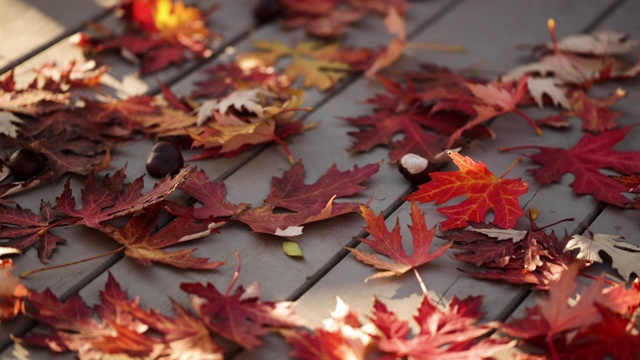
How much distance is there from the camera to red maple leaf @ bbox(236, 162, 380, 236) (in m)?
1.36

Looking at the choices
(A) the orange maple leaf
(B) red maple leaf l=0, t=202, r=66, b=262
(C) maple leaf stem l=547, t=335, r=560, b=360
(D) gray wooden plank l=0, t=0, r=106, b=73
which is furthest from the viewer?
(A) the orange maple leaf

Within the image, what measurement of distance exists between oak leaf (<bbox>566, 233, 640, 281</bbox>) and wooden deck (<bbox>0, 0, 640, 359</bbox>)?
0.03 meters

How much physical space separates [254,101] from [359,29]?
61 centimetres

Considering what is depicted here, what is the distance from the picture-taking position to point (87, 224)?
133 centimetres

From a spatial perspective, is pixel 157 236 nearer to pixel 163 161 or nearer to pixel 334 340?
pixel 163 161

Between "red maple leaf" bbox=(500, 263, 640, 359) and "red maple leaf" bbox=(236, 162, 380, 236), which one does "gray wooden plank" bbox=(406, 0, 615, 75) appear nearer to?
"red maple leaf" bbox=(236, 162, 380, 236)

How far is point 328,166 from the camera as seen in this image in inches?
61.3

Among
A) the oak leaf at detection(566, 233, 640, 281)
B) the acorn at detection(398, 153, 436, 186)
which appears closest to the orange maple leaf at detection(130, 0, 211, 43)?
the acorn at detection(398, 153, 436, 186)

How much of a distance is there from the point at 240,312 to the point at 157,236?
0.87ft

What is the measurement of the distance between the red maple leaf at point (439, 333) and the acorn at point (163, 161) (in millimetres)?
561

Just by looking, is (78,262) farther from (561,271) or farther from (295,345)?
(561,271)

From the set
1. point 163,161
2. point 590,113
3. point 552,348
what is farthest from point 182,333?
point 590,113

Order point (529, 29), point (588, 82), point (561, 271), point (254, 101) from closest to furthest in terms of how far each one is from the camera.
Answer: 1. point (561, 271)
2. point (254, 101)
3. point (588, 82)
4. point (529, 29)

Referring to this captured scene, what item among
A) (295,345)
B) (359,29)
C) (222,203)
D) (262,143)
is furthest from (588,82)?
(295,345)
